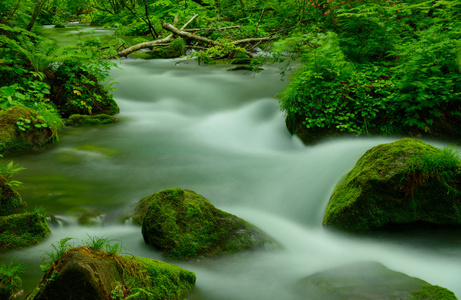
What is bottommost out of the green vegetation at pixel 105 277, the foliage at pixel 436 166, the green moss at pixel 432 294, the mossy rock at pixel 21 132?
the mossy rock at pixel 21 132

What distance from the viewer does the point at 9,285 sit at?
236 cm

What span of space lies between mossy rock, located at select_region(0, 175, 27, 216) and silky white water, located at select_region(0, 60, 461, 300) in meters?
0.14

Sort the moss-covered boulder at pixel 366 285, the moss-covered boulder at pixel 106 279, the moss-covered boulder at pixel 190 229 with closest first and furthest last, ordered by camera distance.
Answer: the moss-covered boulder at pixel 106 279 < the moss-covered boulder at pixel 366 285 < the moss-covered boulder at pixel 190 229

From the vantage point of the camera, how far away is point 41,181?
Result: 4414 millimetres

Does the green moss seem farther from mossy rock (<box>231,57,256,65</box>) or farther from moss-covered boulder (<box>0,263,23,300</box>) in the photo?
mossy rock (<box>231,57,256,65</box>)

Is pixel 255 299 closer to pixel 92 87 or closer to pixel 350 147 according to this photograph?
pixel 350 147

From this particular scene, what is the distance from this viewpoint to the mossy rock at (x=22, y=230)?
119 inches

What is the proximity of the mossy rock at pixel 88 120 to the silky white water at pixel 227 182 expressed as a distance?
0.33 meters

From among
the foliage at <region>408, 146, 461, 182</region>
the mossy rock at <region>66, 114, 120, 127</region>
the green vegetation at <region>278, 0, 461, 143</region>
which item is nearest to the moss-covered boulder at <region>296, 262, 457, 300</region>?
the foliage at <region>408, 146, 461, 182</region>

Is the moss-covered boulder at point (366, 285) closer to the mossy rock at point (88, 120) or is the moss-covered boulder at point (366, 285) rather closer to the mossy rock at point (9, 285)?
the mossy rock at point (9, 285)

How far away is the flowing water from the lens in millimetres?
3090

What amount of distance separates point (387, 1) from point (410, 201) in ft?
18.7

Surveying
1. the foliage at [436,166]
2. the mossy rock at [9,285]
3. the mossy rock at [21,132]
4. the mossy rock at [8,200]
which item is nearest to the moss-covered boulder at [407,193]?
the foliage at [436,166]

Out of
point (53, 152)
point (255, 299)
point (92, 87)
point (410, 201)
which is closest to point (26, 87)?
point (92, 87)
